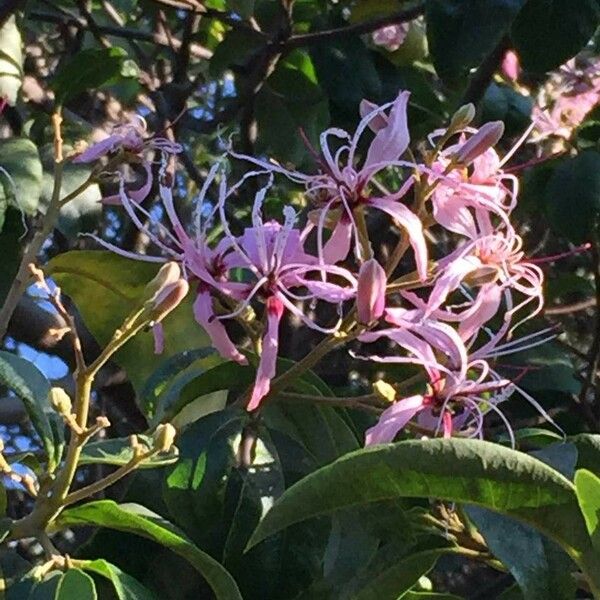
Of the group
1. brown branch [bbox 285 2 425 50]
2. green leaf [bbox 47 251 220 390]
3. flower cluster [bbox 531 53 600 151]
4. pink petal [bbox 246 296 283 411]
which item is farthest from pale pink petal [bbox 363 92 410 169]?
flower cluster [bbox 531 53 600 151]

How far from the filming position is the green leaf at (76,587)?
2.00ft

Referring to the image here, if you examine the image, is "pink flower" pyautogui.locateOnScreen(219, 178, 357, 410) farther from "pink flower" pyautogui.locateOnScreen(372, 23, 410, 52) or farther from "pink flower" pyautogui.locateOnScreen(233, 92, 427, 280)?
"pink flower" pyautogui.locateOnScreen(372, 23, 410, 52)

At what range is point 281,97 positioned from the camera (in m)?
1.53

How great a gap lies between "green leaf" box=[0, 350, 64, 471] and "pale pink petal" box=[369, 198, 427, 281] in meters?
0.21

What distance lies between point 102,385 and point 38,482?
0.69 metres

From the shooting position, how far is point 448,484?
574 mm

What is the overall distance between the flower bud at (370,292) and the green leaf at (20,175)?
484 mm

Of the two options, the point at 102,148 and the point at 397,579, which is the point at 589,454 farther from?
the point at 102,148

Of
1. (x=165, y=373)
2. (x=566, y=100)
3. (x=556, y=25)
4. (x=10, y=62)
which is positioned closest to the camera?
(x=165, y=373)

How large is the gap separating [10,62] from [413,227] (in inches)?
28.0

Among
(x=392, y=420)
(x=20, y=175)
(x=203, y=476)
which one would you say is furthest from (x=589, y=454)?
(x=20, y=175)

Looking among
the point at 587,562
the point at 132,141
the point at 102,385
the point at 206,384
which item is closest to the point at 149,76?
the point at 102,385

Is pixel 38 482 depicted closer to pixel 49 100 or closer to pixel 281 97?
pixel 281 97

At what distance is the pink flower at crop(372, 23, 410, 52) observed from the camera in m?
1.58
